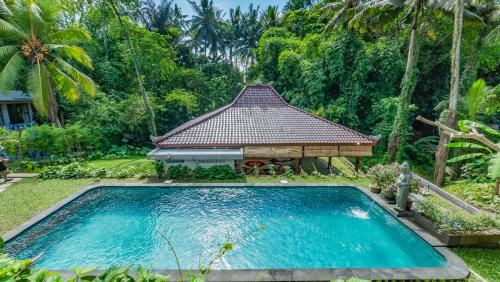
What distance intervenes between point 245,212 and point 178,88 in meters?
20.4

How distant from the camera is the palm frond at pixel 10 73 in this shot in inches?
472

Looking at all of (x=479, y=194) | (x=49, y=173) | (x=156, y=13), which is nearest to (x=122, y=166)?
(x=49, y=173)

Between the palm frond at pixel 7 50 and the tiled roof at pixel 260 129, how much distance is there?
31.4 feet

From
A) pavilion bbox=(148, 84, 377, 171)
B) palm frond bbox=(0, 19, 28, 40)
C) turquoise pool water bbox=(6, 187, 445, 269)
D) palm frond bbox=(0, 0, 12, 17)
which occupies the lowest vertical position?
turquoise pool water bbox=(6, 187, 445, 269)

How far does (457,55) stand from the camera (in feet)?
32.3

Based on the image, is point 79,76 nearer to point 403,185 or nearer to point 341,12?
point 403,185

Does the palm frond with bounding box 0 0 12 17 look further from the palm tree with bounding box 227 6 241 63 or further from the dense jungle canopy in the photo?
the palm tree with bounding box 227 6 241 63

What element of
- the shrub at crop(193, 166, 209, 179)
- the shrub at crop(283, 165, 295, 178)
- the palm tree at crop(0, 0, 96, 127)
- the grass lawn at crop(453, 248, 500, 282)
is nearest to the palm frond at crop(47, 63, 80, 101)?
the palm tree at crop(0, 0, 96, 127)

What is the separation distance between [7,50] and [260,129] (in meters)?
14.1

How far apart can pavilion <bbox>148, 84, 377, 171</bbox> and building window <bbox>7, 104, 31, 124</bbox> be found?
16.5 m

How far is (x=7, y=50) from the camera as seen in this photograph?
1285 centimetres

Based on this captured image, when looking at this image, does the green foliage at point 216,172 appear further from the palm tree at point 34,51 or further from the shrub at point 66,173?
the palm tree at point 34,51

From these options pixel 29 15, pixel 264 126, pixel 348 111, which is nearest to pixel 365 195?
pixel 264 126

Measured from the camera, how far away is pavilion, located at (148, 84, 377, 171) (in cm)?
1148
